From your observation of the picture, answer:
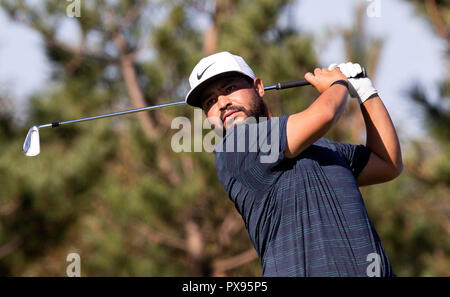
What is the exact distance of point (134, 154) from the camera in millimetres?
9289

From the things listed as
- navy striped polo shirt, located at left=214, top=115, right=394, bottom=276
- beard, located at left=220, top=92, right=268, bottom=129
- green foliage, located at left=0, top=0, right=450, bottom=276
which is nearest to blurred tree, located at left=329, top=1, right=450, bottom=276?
green foliage, located at left=0, top=0, right=450, bottom=276


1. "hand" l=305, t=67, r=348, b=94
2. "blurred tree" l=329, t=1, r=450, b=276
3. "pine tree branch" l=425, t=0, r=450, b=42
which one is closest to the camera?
"hand" l=305, t=67, r=348, b=94

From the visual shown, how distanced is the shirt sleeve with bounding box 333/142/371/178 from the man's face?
0.27 metres

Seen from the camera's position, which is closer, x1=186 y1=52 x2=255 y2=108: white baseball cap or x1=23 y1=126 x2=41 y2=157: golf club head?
x1=186 y1=52 x2=255 y2=108: white baseball cap

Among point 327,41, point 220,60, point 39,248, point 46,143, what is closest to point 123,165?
point 46,143

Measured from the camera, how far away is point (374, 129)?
215 centimetres

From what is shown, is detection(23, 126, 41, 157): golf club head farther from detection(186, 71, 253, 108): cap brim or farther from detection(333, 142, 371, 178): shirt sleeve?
detection(333, 142, 371, 178): shirt sleeve

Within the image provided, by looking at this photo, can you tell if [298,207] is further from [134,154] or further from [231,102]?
[134,154]

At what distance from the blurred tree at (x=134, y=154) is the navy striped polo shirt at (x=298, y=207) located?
6.18m

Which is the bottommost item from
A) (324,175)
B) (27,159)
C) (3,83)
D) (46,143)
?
(324,175)

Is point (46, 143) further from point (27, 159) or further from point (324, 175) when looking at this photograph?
point (324, 175)

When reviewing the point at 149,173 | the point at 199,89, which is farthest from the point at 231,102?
the point at 149,173

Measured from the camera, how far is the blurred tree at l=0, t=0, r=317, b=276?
852 cm
